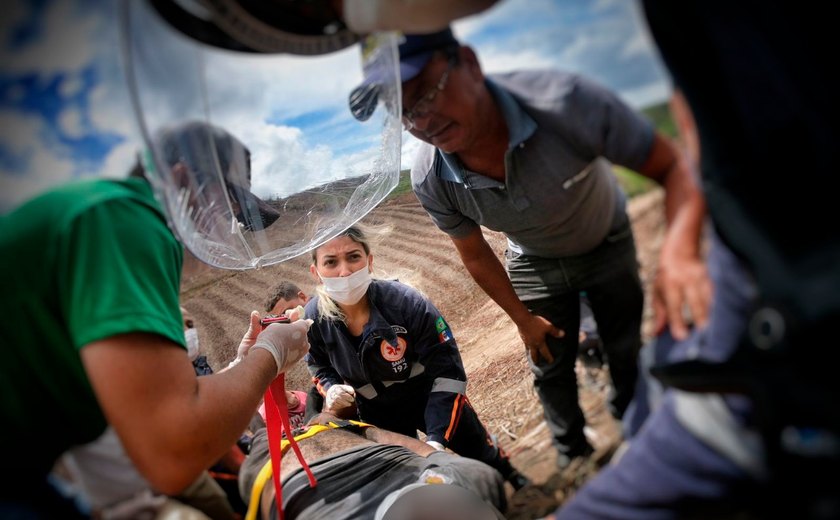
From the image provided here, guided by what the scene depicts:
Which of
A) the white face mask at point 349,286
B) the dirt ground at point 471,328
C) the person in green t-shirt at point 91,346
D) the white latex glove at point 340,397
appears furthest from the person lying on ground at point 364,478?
the person in green t-shirt at point 91,346

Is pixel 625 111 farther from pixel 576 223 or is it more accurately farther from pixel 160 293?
pixel 160 293

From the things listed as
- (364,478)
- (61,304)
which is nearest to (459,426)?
(364,478)

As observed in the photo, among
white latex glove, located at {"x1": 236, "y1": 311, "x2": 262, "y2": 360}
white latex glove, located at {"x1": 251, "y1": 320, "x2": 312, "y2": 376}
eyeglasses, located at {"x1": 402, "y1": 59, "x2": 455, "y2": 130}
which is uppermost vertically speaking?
eyeglasses, located at {"x1": 402, "y1": 59, "x2": 455, "y2": 130}

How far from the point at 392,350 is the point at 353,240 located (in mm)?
483

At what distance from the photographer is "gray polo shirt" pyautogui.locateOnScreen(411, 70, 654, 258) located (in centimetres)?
87

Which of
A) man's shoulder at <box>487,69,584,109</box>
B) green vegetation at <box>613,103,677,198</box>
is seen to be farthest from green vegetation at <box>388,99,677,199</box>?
man's shoulder at <box>487,69,584,109</box>

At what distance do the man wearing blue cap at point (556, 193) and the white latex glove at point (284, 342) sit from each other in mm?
554

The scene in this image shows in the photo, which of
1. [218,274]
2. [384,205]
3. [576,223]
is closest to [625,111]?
[576,223]

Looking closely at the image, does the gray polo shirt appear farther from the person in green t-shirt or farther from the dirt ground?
the person in green t-shirt

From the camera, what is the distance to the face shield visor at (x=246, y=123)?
37.0 inches

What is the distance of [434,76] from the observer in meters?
1.00

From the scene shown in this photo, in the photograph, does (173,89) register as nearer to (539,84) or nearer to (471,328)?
(539,84)

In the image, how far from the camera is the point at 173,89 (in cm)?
101

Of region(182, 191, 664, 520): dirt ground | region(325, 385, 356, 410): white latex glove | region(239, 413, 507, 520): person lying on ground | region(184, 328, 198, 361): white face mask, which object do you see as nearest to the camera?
region(182, 191, 664, 520): dirt ground
